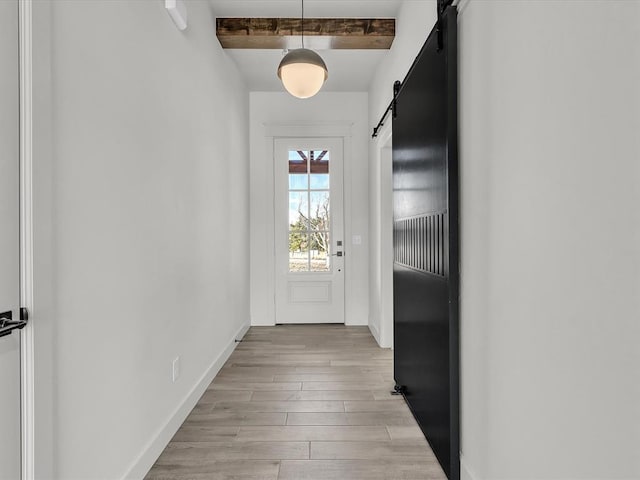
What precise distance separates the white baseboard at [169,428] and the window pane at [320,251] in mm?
1949

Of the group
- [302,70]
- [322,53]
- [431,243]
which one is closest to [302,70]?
[302,70]

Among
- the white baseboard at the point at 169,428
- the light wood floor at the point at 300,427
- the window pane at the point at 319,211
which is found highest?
the window pane at the point at 319,211

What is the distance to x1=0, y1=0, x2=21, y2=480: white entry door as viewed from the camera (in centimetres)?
113

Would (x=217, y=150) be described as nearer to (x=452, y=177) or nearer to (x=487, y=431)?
(x=452, y=177)

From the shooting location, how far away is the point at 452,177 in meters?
1.81

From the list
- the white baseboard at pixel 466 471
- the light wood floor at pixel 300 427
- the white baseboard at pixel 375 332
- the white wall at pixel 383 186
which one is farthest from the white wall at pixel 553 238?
the white baseboard at pixel 375 332

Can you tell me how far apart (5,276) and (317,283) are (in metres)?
4.18

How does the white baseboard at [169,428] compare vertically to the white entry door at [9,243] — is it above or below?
below

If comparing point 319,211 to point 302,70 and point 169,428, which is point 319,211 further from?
point 169,428

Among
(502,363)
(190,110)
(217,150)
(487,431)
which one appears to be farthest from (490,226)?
(217,150)

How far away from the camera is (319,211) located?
5.20 metres

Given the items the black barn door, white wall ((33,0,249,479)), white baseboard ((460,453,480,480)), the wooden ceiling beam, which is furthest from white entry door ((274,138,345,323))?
white baseboard ((460,453,480,480))

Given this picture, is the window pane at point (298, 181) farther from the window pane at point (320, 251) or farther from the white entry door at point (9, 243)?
the white entry door at point (9, 243)

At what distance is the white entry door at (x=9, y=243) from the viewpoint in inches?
44.4
